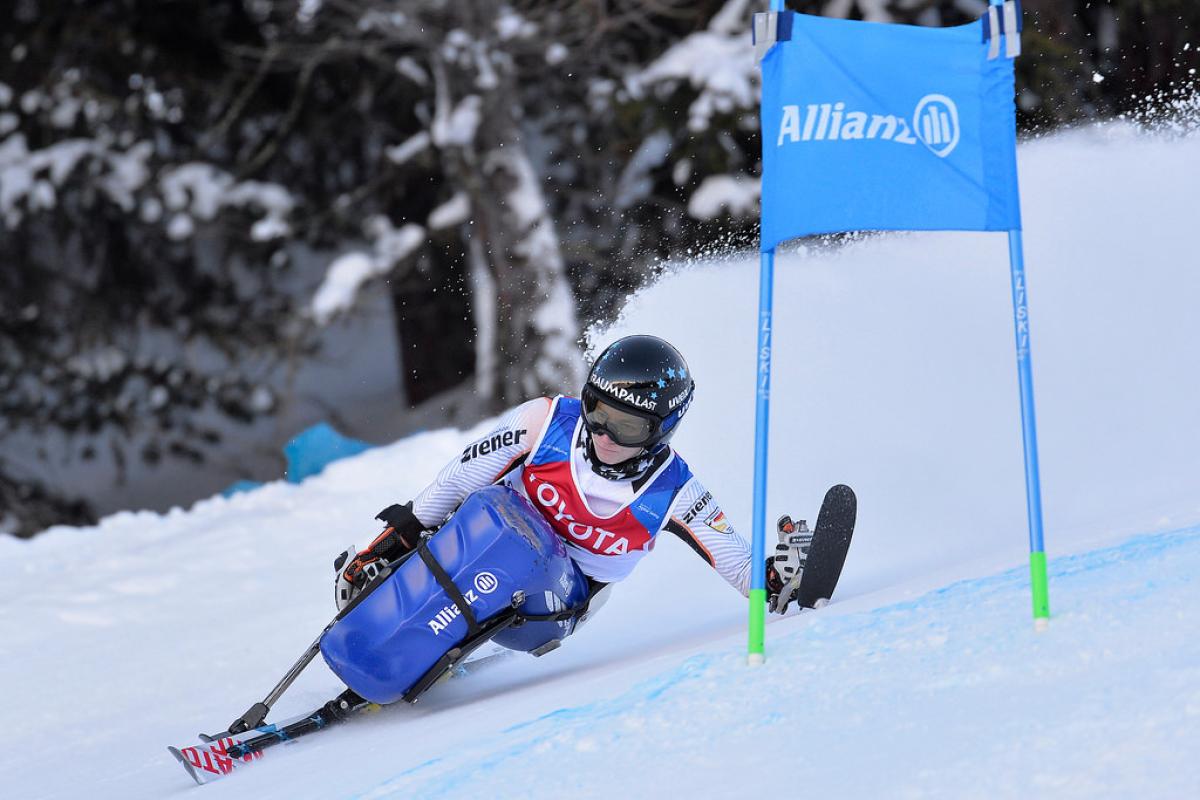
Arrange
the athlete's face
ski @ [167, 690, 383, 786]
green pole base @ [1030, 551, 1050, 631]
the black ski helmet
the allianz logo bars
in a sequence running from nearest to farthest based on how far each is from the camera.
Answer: green pole base @ [1030, 551, 1050, 631] → the allianz logo bars → ski @ [167, 690, 383, 786] → the black ski helmet → the athlete's face

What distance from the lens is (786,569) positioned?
441 centimetres

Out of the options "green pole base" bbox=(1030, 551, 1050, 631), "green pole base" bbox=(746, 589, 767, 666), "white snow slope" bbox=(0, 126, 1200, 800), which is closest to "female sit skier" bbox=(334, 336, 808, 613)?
"white snow slope" bbox=(0, 126, 1200, 800)

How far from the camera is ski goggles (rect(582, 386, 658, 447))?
4148 millimetres

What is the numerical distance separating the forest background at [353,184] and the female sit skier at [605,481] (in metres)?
5.67

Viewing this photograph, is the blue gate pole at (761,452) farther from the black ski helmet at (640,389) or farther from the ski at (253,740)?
the ski at (253,740)

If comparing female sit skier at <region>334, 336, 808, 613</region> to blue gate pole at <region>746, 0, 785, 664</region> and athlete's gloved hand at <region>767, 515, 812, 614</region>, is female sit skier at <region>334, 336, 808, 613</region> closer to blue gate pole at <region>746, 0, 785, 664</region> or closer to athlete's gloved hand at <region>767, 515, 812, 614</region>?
athlete's gloved hand at <region>767, 515, 812, 614</region>

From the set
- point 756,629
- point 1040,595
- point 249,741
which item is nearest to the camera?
point 1040,595

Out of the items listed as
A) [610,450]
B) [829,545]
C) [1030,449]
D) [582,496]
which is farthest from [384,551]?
[1030,449]

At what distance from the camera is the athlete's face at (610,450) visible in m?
4.24

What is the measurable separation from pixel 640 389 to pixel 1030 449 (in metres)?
1.19

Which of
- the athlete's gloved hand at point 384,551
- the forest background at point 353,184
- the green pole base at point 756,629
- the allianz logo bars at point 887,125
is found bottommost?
the forest background at point 353,184

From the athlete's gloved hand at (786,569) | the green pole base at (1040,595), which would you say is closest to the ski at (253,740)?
the athlete's gloved hand at (786,569)

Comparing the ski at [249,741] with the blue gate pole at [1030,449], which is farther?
the ski at [249,741]

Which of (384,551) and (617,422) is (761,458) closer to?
(617,422)
